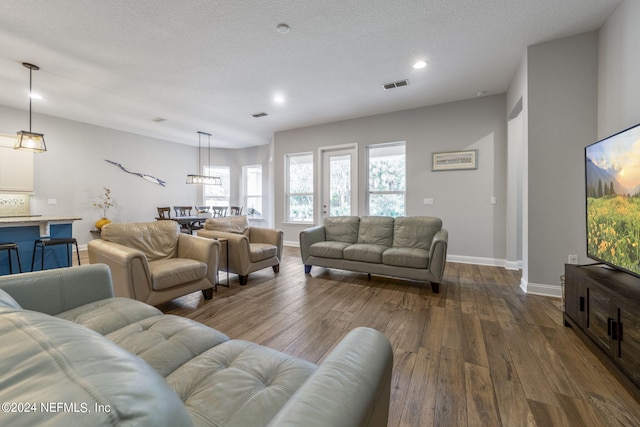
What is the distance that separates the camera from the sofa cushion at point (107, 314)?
54.1 inches

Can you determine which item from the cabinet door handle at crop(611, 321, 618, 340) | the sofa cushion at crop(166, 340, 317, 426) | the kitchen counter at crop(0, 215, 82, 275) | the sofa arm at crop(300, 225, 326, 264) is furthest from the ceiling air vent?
the kitchen counter at crop(0, 215, 82, 275)

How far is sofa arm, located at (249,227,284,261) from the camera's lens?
4.12 metres

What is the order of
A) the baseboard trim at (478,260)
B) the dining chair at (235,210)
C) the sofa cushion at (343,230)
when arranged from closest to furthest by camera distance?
the sofa cushion at (343,230) < the baseboard trim at (478,260) < the dining chair at (235,210)

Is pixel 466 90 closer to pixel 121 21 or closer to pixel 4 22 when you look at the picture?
pixel 121 21

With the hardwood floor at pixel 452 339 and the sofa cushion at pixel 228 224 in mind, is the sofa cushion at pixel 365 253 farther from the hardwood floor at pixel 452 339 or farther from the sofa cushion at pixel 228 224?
the sofa cushion at pixel 228 224

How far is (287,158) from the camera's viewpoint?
6.52 m

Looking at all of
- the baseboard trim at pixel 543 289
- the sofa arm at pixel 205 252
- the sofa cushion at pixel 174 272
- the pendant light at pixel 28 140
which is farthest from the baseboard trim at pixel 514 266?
the pendant light at pixel 28 140

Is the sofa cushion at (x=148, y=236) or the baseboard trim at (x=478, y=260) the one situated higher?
the sofa cushion at (x=148, y=236)

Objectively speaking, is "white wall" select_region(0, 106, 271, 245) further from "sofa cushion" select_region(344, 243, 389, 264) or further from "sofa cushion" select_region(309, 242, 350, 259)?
"sofa cushion" select_region(344, 243, 389, 264)

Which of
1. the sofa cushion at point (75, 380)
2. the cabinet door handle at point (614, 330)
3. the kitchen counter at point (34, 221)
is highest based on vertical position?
the kitchen counter at point (34, 221)

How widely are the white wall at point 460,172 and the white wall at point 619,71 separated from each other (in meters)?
1.62

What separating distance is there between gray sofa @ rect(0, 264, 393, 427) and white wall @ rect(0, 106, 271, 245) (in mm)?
5492

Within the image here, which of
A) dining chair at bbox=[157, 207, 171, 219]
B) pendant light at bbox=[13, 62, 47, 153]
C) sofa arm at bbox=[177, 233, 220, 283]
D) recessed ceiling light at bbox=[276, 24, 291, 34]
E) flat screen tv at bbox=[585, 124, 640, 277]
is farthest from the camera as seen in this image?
dining chair at bbox=[157, 207, 171, 219]

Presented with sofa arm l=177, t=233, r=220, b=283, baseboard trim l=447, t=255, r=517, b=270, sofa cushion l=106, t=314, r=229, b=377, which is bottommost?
baseboard trim l=447, t=255, r=517, b=270
